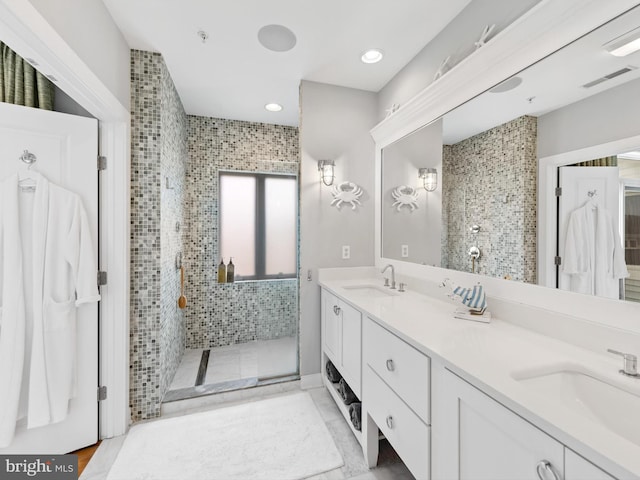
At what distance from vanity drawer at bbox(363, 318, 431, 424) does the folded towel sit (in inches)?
27.8

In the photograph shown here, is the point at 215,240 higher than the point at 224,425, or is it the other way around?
the point at 215,240

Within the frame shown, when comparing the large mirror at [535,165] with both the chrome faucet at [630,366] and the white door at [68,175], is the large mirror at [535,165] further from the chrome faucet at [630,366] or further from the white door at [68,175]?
the white door at [68,175]

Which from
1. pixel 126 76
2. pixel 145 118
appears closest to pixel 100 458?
pixel 145 118

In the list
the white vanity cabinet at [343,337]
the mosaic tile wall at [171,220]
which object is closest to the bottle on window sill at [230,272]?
the mosaic tile wall at [171,220]

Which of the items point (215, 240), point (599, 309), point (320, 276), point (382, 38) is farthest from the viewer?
point (215, 240)

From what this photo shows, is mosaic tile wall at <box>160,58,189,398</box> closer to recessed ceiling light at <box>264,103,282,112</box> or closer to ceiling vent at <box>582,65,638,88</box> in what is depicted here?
recessed ceiling light at <box>264,103,282,112</box>

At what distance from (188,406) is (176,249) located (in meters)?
1.30

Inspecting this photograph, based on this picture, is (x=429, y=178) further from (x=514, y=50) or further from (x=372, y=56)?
(x=372, y=56)

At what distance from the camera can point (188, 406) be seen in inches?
81.7

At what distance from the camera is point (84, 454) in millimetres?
1643

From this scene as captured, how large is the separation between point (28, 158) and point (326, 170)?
1841 mm

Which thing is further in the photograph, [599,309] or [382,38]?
[382,38]

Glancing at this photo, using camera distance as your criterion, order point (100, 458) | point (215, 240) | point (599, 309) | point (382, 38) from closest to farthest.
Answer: point (599, 309) < point (100, 458) < point (382, 38) < point (215, 240)

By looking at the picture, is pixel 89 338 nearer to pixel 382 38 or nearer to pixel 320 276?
pixel 320 276
